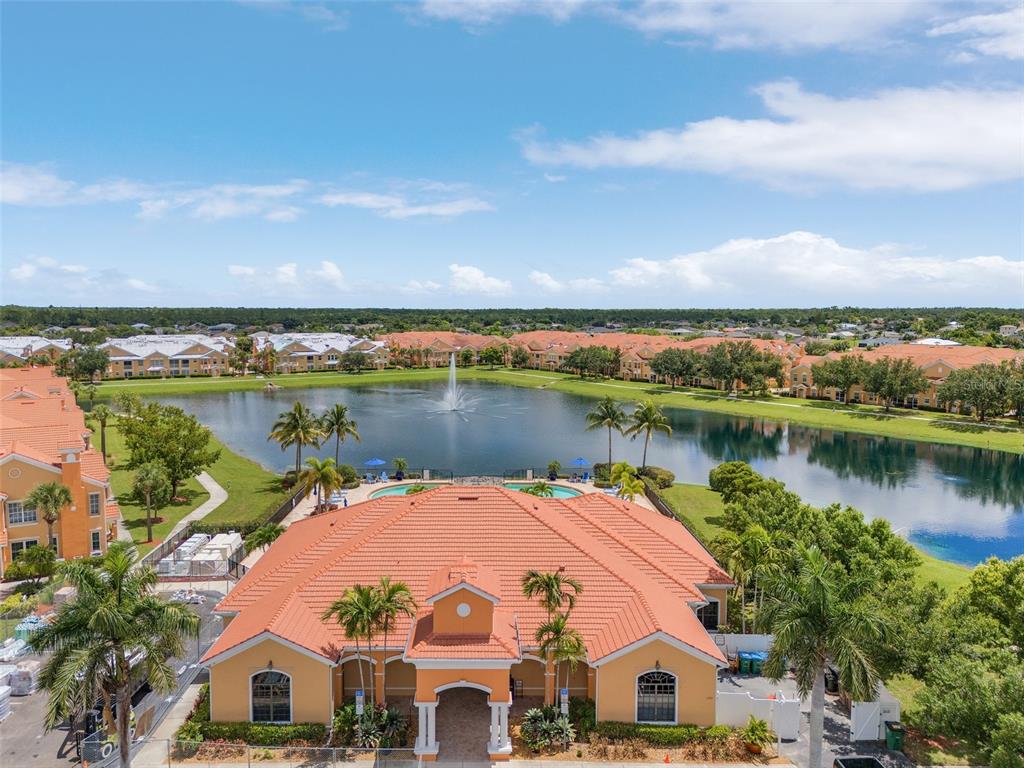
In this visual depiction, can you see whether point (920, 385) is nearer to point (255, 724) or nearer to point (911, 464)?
point (911, 464)

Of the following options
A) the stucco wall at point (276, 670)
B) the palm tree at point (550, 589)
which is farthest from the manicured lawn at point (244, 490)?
the palm tree at point (550, 589)

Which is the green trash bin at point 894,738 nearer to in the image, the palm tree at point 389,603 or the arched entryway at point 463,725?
the arched entryway at point 463,725

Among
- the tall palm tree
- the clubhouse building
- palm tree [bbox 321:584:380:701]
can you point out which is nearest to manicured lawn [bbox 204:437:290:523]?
the tall palm tree

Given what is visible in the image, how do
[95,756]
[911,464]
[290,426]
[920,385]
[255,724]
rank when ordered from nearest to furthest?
[95,756] → [255,724] → [290,426] → [911,464] → [920,385]

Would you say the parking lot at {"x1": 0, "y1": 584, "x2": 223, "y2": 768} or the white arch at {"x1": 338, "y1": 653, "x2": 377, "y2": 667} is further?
the white arch at {"x1": 338, "y1": 653, "x2": 377, "y2": 667}

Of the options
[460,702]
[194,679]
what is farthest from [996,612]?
[194,679]

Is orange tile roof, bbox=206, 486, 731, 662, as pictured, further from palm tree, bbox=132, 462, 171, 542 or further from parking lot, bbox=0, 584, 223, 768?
palm tree, bbox=132, 462, 171, 542

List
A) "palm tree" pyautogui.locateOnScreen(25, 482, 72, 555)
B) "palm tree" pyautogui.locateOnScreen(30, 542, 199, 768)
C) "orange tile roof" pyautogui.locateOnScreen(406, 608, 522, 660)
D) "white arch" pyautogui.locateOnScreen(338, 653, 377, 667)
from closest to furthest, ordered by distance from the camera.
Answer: "palm tree" pyautogui.locateOnScreen(30, 542, 199, 768)
"orange tile roof" pyautogui.locateOnScreen(406, 608, 522, 660)
"white arch" pyautogui.locateOnScreen(338, 653, 377, 667)
"palm tree" pyautogui.locateOnScreen(25, 482, 72, 555)
